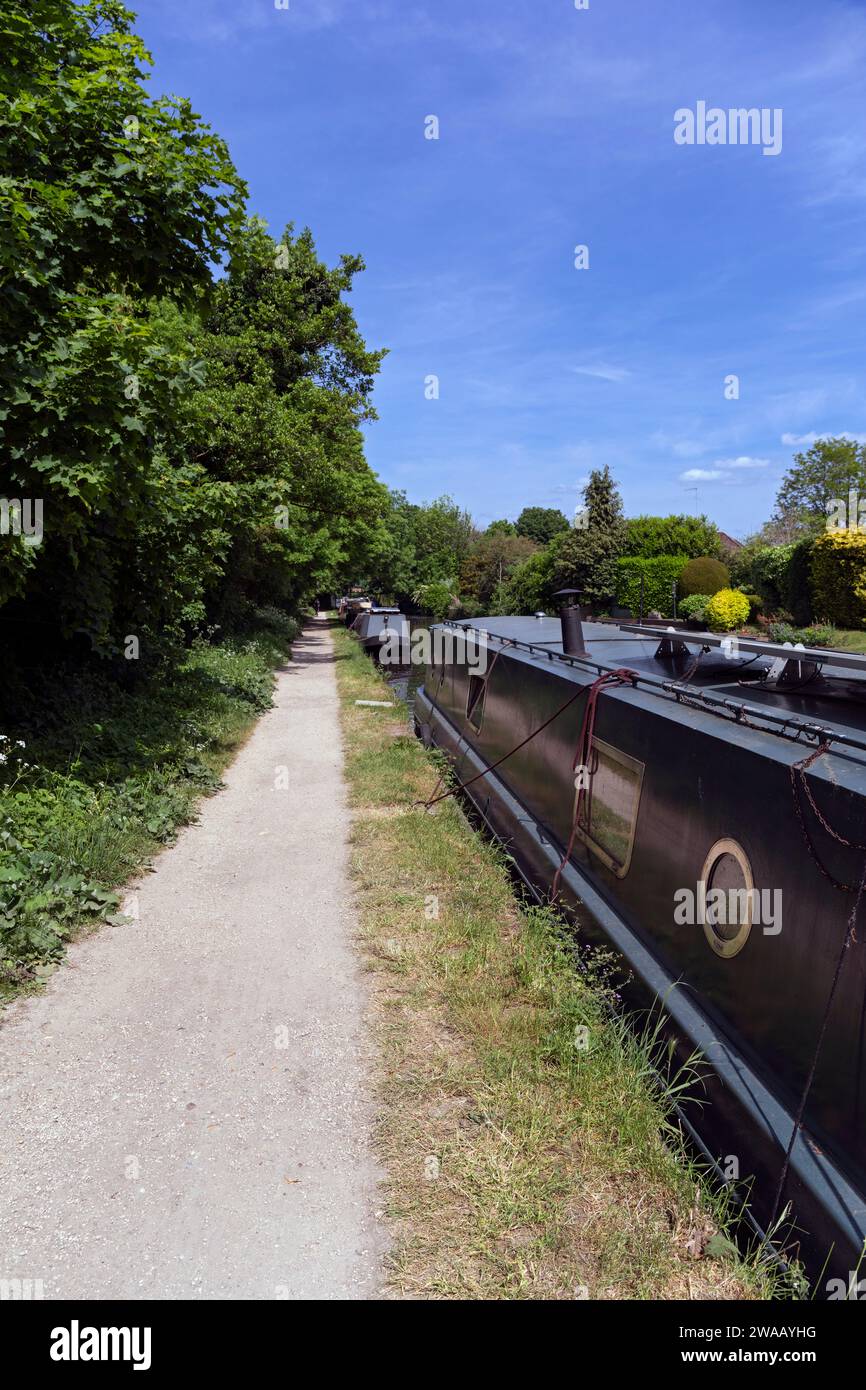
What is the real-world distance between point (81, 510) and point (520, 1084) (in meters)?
4.69

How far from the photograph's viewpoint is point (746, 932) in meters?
2.65

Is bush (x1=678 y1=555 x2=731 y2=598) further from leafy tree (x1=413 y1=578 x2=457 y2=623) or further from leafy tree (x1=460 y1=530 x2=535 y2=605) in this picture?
leafy tree (x1=460 y1=530 x2=535 y2=605)

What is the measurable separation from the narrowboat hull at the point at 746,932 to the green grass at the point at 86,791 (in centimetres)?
295

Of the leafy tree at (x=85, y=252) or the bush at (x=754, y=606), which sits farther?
the bush at (x=754, y=606)

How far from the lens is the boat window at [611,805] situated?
12.3 ft

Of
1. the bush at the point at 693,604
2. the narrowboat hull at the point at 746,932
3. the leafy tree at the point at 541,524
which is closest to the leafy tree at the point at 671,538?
the bush at the point at 693,604

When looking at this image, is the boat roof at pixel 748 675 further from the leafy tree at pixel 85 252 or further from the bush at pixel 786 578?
the bush at pixel 786 578

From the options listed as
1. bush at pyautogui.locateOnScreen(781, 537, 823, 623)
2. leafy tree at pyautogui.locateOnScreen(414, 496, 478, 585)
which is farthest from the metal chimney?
leafy tree at pyautogui.locateOnScreen(414, 496, 478, 585)

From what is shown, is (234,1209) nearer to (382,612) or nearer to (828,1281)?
(828,1281)

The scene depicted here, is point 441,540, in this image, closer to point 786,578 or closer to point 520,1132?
point 786,578

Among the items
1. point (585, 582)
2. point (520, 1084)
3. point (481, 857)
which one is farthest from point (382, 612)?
point (520, 1084)

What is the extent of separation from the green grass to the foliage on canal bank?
1.85 m

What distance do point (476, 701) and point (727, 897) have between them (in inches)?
202

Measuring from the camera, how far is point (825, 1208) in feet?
6.70
